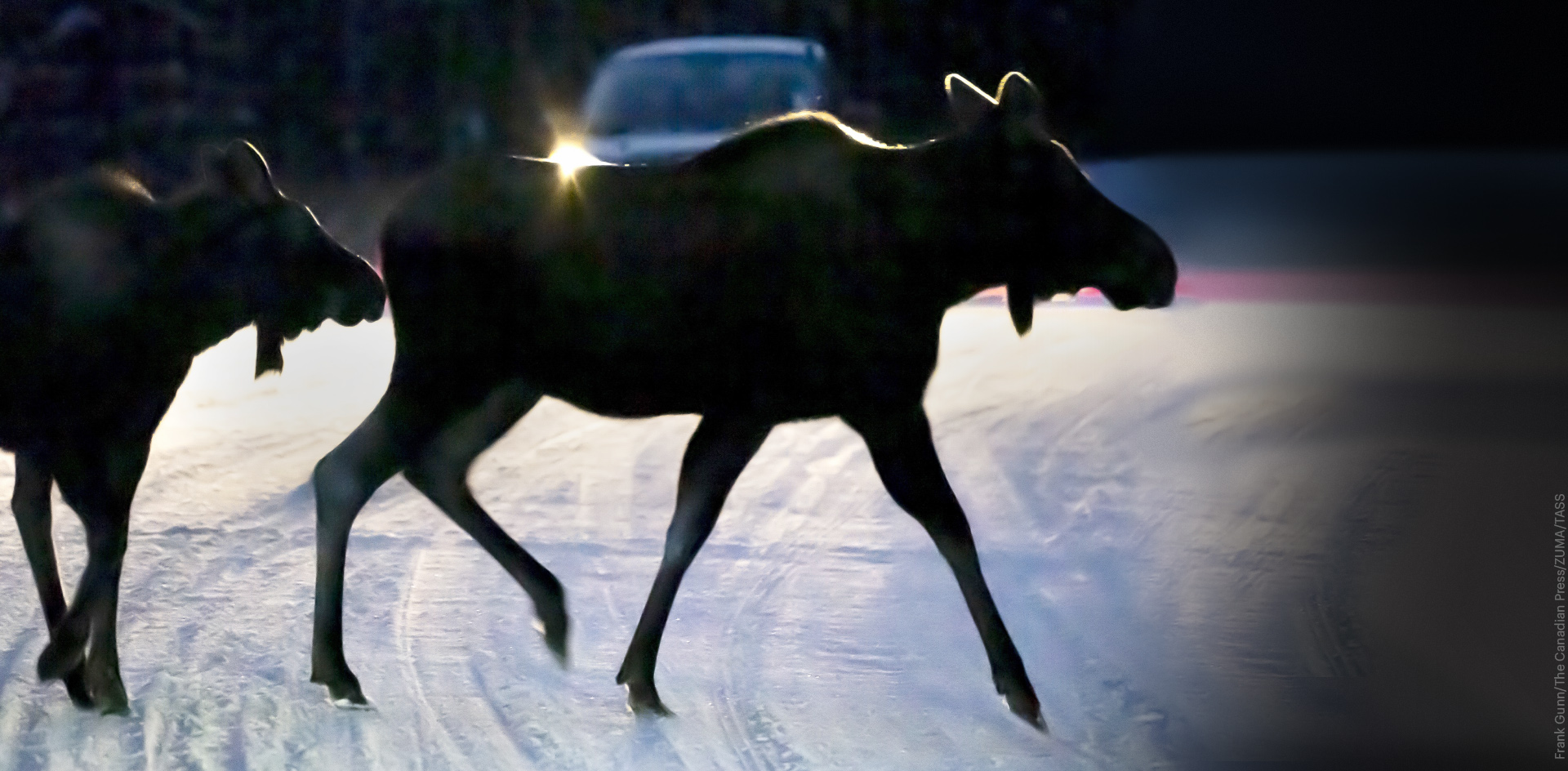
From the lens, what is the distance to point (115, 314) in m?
3.55

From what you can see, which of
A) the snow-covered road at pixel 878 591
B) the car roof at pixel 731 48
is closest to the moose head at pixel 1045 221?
the snow-covered road at pixel 878 591

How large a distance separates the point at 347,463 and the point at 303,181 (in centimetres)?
1269

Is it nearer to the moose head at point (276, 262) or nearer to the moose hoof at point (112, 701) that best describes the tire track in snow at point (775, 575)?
the moose head at point (276, 262)

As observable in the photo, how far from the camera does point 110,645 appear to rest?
3.68m

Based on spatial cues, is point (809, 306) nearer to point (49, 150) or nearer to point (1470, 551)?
point (1470, 551)

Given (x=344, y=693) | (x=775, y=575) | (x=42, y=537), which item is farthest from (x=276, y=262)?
(x=775, y=575)

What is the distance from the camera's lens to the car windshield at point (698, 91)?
1039 centimetres

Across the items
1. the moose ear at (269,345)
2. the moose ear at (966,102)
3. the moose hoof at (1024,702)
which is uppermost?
the moose ear at (966,102)

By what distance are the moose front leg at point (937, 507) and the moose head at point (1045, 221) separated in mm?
374

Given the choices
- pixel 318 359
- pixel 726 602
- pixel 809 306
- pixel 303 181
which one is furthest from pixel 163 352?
pixel 303 181

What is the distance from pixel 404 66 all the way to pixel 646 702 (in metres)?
13.8

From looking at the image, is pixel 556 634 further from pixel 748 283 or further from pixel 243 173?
pixel 243 173

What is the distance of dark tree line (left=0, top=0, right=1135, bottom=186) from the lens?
15398 millimetres

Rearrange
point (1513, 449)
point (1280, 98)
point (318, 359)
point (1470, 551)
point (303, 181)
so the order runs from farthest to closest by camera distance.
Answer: point (303, 181)
point (1280, 98)
point (318, 359)
point (1513, 449)
point (1470, 551)
